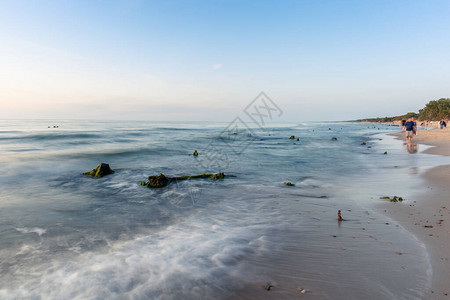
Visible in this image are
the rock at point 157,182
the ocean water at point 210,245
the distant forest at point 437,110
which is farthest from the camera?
the distant forest at point 437,110

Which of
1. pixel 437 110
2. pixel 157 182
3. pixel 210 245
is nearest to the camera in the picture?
pixel 210 245

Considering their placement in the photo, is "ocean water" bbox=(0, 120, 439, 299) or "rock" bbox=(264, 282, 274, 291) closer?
"rock" bbox=(264, 282, 274, 291)

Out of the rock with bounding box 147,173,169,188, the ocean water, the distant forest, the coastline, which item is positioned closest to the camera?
the coastline

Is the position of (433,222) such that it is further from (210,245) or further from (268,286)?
A: (210,245)

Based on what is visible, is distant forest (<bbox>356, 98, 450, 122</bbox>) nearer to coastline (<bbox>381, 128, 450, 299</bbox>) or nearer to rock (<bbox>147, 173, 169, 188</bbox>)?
coastline (<bbox>381, 128, 450, 299</bbox>)

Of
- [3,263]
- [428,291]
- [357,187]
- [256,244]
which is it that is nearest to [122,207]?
[3,263]

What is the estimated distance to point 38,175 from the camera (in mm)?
13414

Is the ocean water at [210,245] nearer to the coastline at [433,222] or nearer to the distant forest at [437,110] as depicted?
the coastline at [433,222]

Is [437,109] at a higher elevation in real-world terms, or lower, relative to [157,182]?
higher

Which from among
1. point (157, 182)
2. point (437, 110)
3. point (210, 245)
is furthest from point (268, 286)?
point (437, 110)

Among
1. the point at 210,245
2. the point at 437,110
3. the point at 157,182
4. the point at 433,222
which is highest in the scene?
the point at 437,110

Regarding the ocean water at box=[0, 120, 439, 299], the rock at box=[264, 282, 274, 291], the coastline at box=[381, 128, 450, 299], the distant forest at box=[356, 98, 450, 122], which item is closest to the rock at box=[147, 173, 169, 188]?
the ocean water at box=[0, 120, 439, 299]

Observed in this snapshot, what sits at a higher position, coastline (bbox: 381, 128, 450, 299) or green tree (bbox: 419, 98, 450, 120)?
green tree (bbox: 419, 98, 450, 120)

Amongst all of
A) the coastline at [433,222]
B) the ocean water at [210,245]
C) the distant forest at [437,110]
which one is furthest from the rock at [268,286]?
the distant forest at [437,110]
